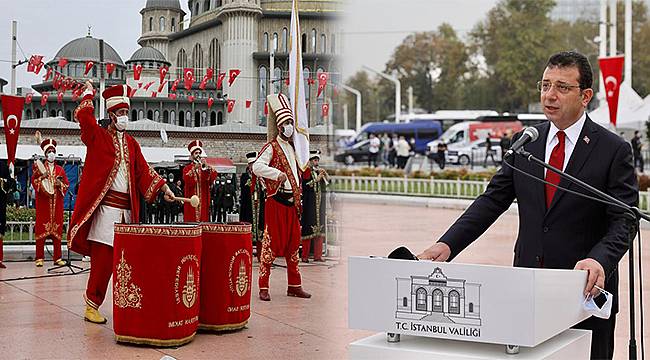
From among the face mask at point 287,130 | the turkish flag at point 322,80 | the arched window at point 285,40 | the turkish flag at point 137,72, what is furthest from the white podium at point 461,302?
the turkish flag at point 137,72

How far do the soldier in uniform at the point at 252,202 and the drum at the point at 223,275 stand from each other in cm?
190

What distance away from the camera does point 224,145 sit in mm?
7055

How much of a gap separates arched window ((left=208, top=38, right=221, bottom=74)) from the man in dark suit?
4.02m

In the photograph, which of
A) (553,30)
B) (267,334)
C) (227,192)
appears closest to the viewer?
(267,334)

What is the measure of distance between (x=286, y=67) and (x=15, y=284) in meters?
2.87

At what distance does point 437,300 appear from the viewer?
211cm

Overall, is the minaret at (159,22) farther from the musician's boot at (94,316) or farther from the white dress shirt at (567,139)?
the white dress shirt at (567,139)

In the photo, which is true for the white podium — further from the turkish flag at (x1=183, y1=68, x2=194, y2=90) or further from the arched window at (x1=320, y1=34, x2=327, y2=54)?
the turkish flag at (x1=183, y1=68, x2=194, y2=90)

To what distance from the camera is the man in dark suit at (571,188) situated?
8.48 ft

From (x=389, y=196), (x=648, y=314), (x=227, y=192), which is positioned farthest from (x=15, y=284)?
(x=389, y=196)

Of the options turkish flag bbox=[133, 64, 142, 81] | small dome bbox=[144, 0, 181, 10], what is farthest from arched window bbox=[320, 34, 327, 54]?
turkish flag bbox=[133, 64, 142, 81]

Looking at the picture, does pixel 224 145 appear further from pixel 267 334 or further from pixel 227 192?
pixel 267 334

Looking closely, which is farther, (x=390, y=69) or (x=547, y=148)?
(x=390, y=69)

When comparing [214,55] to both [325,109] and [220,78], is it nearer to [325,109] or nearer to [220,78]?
[220,78]
